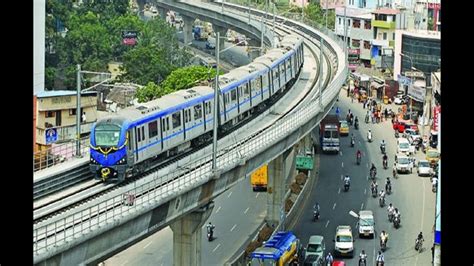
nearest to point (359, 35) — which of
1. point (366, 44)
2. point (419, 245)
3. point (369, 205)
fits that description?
point (366, 44)

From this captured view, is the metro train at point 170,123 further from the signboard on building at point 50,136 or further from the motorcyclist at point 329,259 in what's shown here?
the signboard on building at point 50,136

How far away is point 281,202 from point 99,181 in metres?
13.3

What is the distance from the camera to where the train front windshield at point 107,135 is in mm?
23609

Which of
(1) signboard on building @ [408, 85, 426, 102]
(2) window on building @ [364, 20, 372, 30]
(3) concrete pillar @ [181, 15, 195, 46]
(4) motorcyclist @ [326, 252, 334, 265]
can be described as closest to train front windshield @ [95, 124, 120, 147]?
(4) motorcyclist @ [326, 252, 334, 265]

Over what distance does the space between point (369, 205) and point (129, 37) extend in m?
33.1

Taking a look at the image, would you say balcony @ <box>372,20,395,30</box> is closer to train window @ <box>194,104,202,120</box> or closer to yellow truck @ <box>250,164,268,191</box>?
yellow truck @ <box>250,164,268,191</box>

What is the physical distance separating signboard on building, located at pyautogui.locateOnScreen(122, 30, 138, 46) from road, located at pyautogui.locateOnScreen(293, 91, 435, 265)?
2143 centimetres

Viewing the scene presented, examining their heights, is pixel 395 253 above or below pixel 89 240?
below

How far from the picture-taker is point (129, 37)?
67.0 m

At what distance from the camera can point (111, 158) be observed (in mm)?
23141

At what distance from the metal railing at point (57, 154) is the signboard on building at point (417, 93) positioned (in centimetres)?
2949
